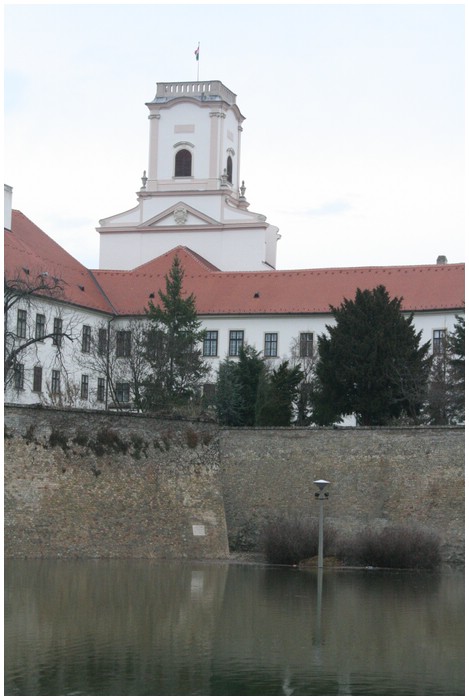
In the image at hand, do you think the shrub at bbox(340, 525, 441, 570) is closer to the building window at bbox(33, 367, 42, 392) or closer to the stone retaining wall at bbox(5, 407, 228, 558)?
the stone retaining wall at bbox(5, 407, 228, 558)

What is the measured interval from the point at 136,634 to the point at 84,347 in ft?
130

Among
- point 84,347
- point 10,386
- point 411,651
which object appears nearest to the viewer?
point 411,651

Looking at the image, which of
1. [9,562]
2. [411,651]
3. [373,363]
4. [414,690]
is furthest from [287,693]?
A: [373,363]

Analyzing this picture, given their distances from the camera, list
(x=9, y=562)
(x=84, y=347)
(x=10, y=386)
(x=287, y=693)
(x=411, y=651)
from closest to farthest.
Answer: (x=287, y=693) → (x=411, y=651) → (x=9, y=562) → (x=10, y=386) → (x=84, y=347)

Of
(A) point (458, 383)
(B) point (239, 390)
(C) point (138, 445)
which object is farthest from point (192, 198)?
(C) point (138, 445)

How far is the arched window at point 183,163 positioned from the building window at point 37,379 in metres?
19.1

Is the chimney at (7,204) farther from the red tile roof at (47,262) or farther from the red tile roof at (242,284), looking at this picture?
the red tile roof at (242,284)

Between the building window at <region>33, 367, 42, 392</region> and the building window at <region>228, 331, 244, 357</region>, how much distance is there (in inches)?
365

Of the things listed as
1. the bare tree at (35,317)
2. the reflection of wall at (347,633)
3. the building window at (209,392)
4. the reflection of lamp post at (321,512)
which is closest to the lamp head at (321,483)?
the reflection of lamp post at (321,512)

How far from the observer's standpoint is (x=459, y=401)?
A: 1973 inches

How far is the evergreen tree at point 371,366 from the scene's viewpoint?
5012 cm

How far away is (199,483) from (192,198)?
36.2 meters

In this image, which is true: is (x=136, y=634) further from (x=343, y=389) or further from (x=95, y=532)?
(x=343, y=389)

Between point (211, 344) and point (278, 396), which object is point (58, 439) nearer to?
point (278, 396)
